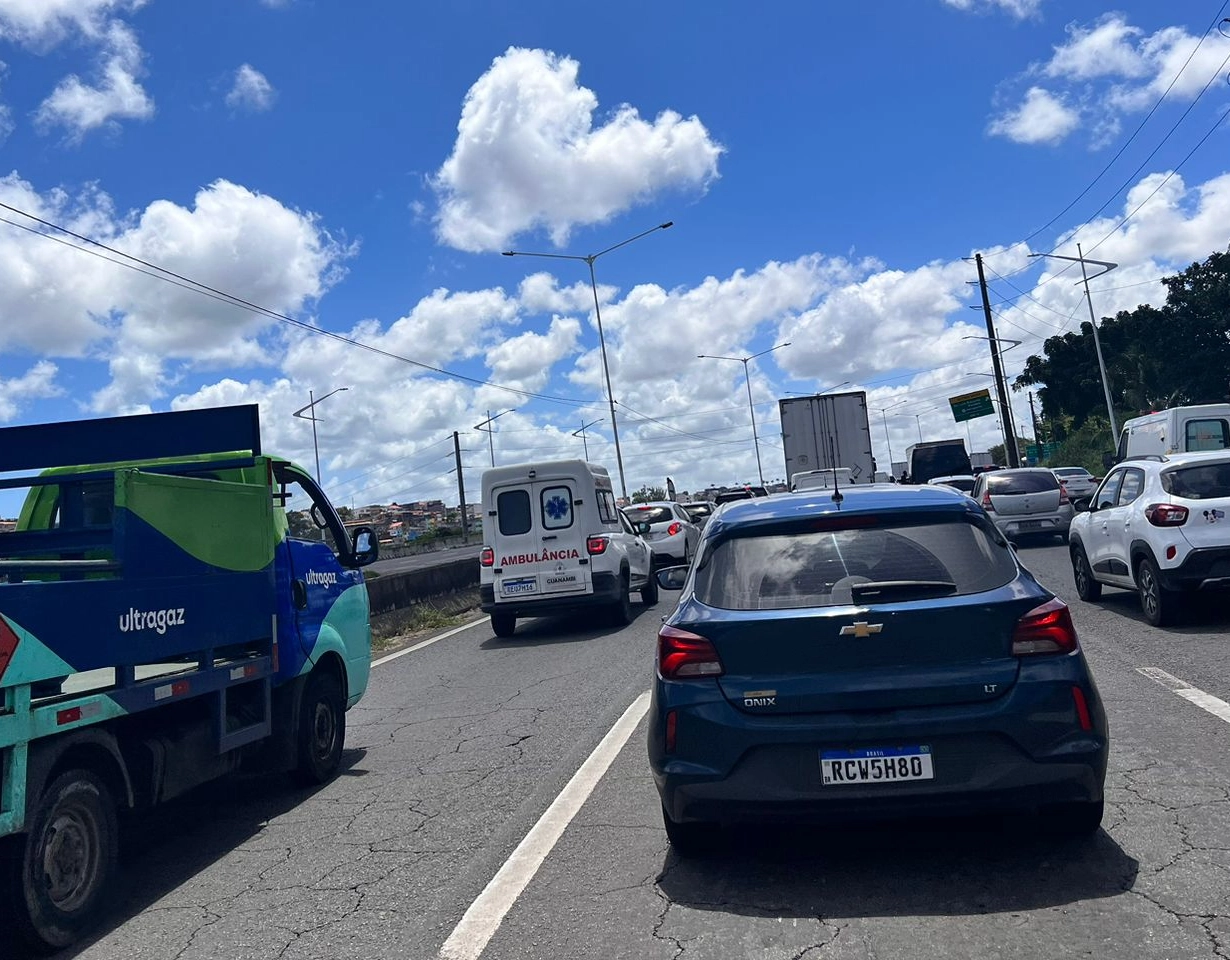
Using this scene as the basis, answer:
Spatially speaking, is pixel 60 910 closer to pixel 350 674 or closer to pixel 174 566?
pixel 174 566

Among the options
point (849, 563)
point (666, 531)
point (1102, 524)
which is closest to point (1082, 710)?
point (849, 563)

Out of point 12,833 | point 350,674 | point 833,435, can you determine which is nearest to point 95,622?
point 12,833

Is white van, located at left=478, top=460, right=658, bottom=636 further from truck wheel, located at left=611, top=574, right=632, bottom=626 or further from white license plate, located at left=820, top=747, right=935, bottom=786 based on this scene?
white license plate, located at left=820, top=747, right=935, bottom=786

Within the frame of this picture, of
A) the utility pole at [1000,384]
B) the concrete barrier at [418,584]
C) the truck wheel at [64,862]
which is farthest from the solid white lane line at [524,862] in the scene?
the utility pole at [1000,384]

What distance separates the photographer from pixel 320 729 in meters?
7.34

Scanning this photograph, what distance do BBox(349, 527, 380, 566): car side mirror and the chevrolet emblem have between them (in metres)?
4.31

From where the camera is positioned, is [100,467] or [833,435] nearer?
[100,467]

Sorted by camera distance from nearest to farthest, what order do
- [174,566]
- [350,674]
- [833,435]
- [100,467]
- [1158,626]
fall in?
[174,566], [100,467], [350,674], [1158,626], [833,435]

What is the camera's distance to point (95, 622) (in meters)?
4.66

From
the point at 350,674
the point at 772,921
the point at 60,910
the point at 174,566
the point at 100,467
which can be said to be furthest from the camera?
the point at 350,674

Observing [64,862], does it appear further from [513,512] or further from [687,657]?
[513,512]

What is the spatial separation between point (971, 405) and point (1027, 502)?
178 ft

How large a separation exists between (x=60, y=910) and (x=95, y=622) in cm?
116

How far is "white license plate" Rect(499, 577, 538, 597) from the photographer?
15.1m
